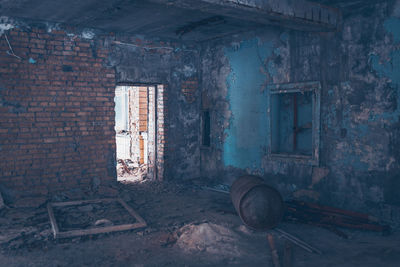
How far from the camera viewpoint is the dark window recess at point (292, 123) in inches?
245

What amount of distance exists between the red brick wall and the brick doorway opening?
1262 mm

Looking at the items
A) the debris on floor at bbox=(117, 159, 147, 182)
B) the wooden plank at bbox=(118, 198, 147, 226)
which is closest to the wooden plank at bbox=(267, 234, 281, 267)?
the wooden plank at bbox=(118, 198, 147, 226)

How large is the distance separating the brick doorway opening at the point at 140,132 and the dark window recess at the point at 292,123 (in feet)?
8.79

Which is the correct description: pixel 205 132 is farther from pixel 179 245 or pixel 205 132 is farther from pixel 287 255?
pixel 287 255

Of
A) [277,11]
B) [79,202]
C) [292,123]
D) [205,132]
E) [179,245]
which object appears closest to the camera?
[179,245]

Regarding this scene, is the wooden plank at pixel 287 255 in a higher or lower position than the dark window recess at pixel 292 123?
lower

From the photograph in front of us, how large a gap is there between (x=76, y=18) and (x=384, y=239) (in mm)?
6129

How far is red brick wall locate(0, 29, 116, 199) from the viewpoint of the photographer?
579 cm

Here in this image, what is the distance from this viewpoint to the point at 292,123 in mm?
6477

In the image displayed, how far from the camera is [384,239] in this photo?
458 centimetres

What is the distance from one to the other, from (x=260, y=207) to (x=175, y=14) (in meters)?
3.53

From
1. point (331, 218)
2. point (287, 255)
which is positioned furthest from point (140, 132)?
point (287, 255)

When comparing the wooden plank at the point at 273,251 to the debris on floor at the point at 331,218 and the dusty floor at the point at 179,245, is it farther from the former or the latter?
the debris on floor at the point at 331,218

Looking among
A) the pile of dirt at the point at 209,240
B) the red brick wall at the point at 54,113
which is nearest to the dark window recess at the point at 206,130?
the red brick wall at the point at 54,113
